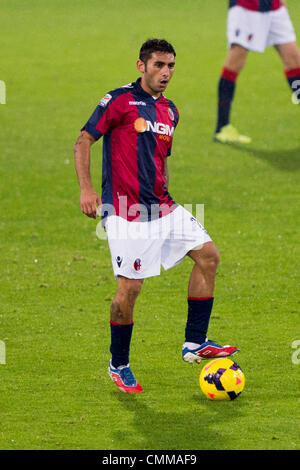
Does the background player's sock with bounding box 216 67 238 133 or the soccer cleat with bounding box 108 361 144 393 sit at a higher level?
the background player's sock with bounding box 216 67 238 133

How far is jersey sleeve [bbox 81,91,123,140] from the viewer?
22.6 ft

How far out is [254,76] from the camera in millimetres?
20125

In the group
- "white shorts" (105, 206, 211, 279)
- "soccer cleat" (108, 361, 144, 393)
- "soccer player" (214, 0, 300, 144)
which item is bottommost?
"soccer cleat" (108, 361, 144, 393)

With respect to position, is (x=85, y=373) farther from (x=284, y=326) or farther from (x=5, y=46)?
(x=5, y=46)

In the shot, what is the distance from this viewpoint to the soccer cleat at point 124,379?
279 inches

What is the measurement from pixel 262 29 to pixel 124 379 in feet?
28.3

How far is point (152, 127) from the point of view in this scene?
278 inches

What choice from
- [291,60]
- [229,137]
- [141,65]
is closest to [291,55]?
[291,60]

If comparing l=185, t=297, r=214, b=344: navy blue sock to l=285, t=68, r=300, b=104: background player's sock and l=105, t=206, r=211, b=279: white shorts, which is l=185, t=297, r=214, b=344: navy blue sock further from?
l=285, t=68, r=300, b=104: background player's sock

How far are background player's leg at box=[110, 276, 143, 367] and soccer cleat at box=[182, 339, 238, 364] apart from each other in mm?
471

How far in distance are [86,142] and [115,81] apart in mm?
13021

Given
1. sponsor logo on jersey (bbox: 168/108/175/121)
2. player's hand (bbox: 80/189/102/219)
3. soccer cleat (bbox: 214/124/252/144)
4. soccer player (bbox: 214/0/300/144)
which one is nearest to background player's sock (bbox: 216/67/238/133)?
soccer player (bbox: 214/0/300/144)

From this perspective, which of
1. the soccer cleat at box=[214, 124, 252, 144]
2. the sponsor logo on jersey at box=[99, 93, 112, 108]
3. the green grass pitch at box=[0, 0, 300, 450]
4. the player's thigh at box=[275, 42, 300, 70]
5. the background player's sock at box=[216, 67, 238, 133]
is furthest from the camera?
the soccer cleat at box=[214, 124, 252, 144]

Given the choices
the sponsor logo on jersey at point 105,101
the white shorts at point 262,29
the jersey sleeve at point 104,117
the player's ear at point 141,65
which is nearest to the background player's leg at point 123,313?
the jersey sleeve at point 104,117
